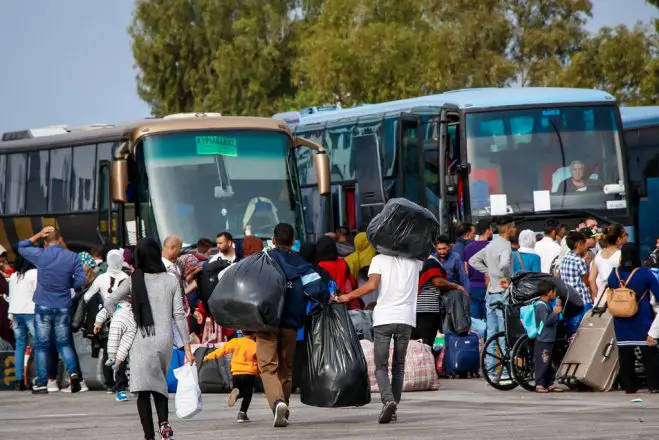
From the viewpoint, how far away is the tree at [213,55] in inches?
2798

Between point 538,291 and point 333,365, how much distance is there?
171 inches

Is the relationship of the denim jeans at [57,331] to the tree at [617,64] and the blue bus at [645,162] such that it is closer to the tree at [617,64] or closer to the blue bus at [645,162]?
the blue bus at [645,162]

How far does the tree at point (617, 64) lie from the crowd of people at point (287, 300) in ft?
113

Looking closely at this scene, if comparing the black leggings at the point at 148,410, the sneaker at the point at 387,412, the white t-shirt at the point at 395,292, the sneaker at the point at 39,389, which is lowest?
the sneaker at the point at 39,389

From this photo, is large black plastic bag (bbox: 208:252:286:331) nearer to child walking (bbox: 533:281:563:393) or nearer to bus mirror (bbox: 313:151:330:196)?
child walking (bbox: 533:281:563:393)

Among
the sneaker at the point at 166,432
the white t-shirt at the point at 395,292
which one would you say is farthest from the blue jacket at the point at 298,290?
the sneaker at the point at 166,432

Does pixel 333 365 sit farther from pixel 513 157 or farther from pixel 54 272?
pixel 513 157

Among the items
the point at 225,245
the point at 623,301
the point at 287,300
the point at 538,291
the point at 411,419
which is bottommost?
the point at 411,419

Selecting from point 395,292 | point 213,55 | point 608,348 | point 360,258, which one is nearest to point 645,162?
point 360,258

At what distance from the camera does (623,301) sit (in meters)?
17.8

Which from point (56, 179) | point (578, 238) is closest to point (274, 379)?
point (578, 238)

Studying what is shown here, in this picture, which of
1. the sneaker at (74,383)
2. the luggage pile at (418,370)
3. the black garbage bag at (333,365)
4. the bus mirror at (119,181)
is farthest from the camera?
the bus mirror at (119,181)

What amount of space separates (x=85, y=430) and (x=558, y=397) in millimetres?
5427

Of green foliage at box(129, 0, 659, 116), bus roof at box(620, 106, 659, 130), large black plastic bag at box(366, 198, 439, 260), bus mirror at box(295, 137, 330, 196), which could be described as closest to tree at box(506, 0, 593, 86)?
green foliage at box(129, 0, 659, 116)
